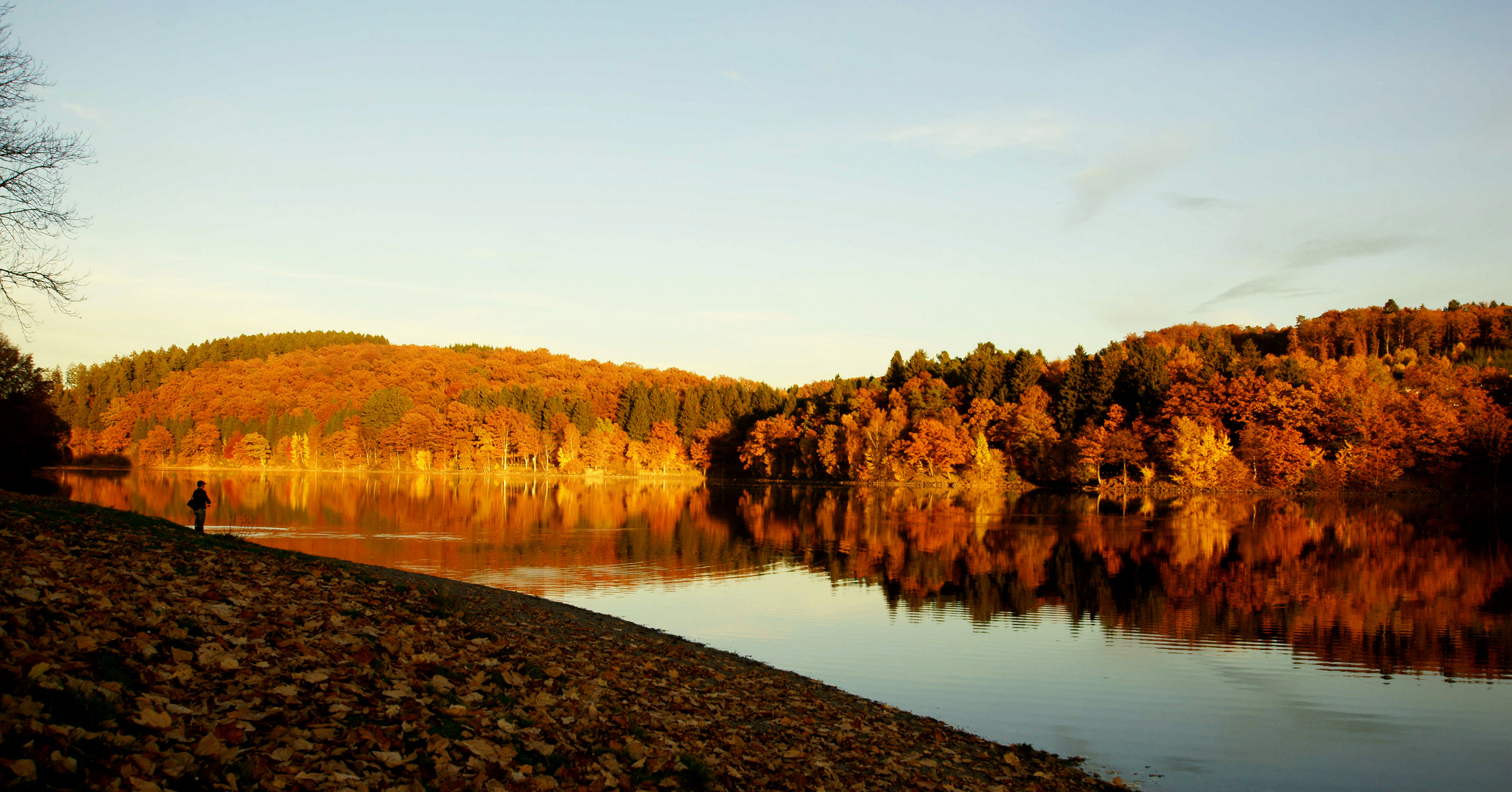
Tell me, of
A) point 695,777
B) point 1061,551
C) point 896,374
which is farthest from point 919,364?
point 695,777

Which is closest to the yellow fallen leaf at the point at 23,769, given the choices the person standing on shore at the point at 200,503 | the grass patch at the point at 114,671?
the grass patch at the point at 114,671

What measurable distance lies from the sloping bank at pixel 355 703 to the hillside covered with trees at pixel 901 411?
81707mm

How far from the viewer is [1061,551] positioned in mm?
38438

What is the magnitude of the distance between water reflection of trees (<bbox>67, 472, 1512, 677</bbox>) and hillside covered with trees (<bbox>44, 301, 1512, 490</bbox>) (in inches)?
449

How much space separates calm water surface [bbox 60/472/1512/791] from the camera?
45.9 feet

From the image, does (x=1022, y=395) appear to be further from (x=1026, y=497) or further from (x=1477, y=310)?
(x=1477, y=310)

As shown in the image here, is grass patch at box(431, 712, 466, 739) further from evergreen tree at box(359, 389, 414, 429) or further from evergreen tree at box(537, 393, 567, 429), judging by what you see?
evergreen tree at box(359, 389, 414, 429)

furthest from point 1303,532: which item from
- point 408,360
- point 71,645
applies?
point 408,360

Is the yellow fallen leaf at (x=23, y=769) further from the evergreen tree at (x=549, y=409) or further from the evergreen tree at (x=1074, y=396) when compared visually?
the evergreen tree at (x=549, y=409)

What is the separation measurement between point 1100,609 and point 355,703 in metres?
22.7

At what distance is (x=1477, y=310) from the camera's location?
5374 inches

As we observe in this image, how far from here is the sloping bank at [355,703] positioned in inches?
237

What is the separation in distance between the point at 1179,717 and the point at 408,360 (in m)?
175

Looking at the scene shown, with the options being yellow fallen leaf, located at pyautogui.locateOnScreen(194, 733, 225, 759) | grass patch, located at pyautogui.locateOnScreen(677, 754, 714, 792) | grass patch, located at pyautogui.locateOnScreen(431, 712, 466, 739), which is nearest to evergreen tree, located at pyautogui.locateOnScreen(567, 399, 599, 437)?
grass patch, located at pyautogui.locateOnScreen(431, 712, 466, 739)
